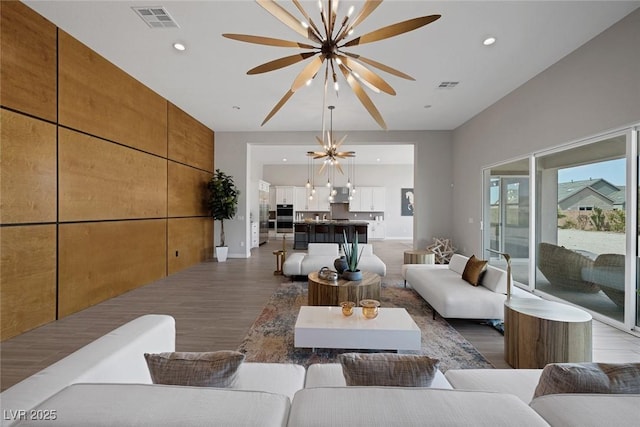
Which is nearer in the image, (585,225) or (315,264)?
(585,225)

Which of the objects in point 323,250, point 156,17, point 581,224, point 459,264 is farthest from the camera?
point 323,250

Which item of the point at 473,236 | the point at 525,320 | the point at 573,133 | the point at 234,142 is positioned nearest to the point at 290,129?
the point at 234,142

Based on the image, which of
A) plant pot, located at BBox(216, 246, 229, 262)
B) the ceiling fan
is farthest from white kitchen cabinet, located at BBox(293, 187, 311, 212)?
the ceiling fan

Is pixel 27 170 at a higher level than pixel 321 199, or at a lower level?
lower

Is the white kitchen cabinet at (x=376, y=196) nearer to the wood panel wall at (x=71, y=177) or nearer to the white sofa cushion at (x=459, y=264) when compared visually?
the white sofa cushion at (x=459, y=264)

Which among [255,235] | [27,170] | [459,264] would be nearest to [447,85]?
[459,264]

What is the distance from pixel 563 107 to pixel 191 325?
5592 millimetres

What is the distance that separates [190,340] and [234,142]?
229 inches

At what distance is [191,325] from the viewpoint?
3137 millimetres

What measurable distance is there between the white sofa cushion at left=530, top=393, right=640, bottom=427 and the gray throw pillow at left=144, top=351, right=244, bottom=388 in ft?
3.61

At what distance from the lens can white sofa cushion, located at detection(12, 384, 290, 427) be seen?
0.75 m

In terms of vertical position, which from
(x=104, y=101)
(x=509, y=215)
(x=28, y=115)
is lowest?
(x=509, y=215)

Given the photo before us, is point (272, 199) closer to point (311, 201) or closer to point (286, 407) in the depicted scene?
point (311, 201)

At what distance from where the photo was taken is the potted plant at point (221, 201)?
6.91 metres
